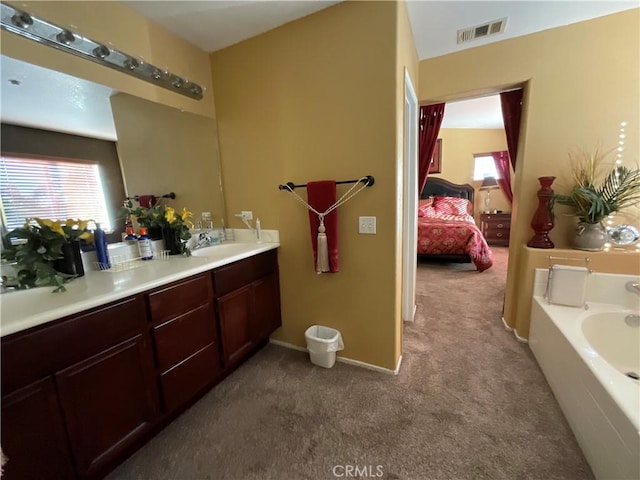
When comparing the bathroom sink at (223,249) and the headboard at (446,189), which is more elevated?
the headboard at (446,189)

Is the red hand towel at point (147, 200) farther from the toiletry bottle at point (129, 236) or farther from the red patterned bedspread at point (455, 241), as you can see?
the red patterned bedspread at point (455, 241)

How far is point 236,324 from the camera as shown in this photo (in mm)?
1830

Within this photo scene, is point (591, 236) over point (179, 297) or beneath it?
over

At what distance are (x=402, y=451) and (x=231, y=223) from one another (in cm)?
199

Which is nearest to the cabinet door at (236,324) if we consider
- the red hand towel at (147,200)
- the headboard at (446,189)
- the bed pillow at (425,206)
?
the red hand towel at (147,200)

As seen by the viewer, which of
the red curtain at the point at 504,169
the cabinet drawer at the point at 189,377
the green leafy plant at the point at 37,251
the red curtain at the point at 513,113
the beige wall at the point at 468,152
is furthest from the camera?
the beige wall at the point at 468,152

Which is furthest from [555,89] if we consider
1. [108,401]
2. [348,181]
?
[108,401]

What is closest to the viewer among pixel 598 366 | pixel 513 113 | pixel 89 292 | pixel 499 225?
pixel 89 292

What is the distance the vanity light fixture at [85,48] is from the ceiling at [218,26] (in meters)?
0.14

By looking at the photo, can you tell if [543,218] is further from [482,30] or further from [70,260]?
[70,260]

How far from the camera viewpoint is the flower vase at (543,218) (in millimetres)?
2041

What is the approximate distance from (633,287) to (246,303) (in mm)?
2700

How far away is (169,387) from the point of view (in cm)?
141

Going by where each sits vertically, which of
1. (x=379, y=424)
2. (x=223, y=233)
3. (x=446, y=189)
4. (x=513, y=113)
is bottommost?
(x=379, y=424)
